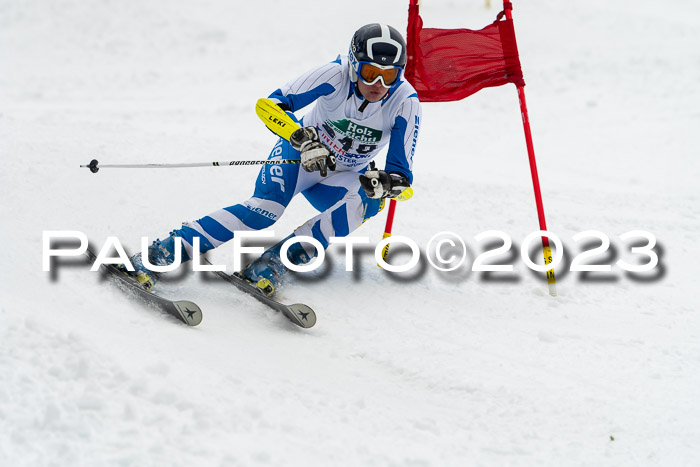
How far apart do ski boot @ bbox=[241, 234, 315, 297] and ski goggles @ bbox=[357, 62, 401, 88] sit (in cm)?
128

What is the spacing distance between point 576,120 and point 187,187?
8014 millimetres

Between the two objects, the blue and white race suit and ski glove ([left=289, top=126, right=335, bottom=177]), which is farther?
the blue and white race suit

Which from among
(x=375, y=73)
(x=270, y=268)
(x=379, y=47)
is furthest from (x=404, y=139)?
(x=270, y=268)

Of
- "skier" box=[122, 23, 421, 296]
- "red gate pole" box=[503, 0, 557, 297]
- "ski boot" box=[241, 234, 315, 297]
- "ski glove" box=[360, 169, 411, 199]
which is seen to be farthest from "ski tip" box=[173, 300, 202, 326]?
"red gate pole" box=[503, 0, 557, 297]

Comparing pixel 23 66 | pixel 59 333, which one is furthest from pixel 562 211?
pixel 23 66

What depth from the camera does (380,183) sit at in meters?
4.55

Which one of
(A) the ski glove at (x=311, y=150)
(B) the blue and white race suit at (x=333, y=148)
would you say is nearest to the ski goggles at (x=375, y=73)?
(B) the blue and white race suit at (x=333, y=148)

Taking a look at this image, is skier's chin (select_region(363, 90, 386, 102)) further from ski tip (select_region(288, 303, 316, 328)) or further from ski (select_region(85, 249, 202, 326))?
ski (select_region(85, 249, 202, 326))

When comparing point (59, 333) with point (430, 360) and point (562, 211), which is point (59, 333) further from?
point (562, 211)

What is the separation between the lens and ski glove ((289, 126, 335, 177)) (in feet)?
14.7

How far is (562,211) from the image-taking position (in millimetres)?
7465

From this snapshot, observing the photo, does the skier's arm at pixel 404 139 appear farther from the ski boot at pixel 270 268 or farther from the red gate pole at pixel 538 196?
the red gate pole at pixel 538 196

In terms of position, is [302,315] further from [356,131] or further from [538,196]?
[538,196]

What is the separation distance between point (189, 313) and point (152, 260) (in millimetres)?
744
